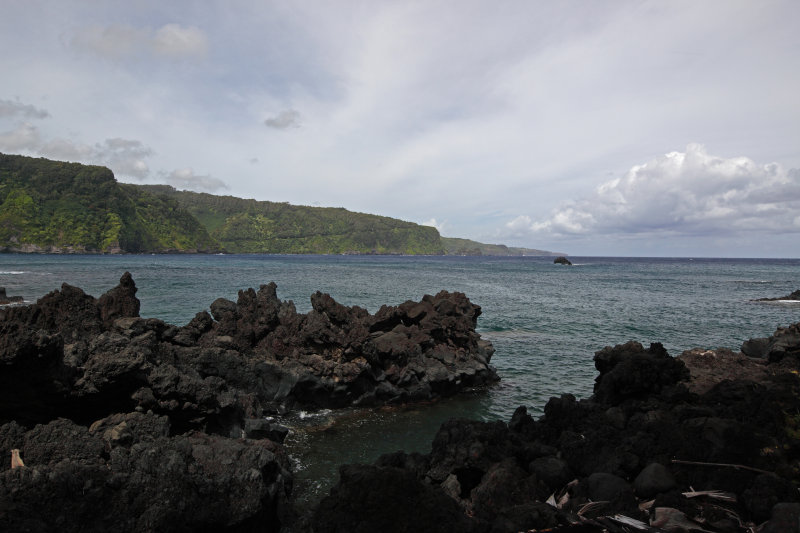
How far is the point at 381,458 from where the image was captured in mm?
9188

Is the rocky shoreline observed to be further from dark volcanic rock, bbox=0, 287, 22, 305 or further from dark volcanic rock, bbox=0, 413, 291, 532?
dark volcanic rock, bbox=0, 287, 22, 305

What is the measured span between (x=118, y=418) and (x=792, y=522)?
10178 mm

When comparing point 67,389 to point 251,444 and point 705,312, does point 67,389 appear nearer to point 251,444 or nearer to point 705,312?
point 251,444

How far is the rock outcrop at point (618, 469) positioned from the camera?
5680 mm

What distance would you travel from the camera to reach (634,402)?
11.8 m

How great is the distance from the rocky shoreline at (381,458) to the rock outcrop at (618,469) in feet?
0.09

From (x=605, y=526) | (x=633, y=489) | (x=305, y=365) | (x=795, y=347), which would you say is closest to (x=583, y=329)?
(x=795, y=347)

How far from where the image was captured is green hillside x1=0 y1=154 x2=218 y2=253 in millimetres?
137625

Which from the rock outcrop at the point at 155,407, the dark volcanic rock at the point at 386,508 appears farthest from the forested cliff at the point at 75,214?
the dark volcanic rock at the point at 386,508

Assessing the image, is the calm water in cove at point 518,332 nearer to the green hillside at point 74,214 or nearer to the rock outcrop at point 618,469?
the rock outcrop at point 618,469

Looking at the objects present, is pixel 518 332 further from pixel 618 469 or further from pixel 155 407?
pixel 155 407

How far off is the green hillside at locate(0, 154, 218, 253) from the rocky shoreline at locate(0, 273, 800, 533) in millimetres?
163982

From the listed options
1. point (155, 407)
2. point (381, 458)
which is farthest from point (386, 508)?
point (155, 407)

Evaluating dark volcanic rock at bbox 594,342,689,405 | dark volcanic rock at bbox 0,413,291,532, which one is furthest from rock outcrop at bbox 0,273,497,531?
dark volcanic rock at bbox 594,342,689,405
